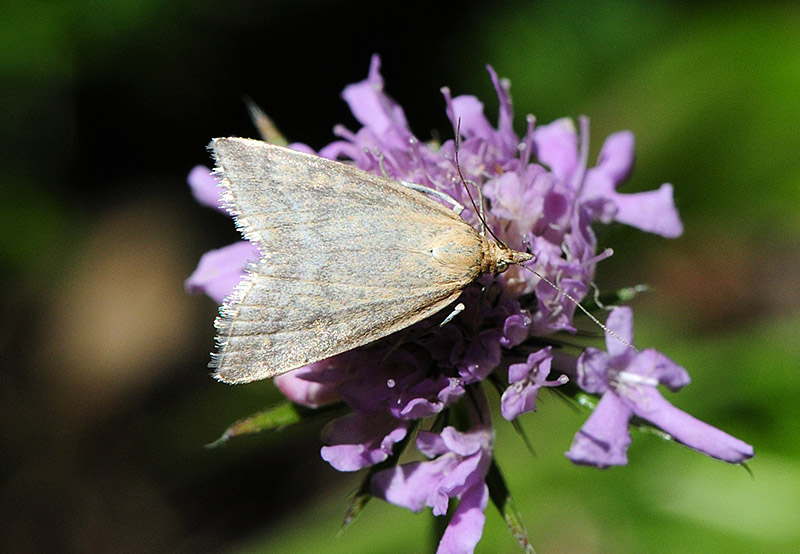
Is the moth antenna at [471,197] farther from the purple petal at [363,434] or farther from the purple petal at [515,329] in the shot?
the purple petal at [363,434]

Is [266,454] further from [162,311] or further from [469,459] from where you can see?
[469,459]

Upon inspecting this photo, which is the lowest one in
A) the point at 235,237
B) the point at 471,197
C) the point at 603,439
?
the point at 603,439

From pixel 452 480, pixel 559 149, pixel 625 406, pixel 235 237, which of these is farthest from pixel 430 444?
pixel 235 237

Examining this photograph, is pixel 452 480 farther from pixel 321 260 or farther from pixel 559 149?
pixel 559 149

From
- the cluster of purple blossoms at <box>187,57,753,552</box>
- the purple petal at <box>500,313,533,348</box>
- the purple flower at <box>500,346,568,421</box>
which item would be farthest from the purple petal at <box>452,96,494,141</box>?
the purple flower at <box>500,346,568,421</box>

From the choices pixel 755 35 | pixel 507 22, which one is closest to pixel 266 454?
pixel 507 22
